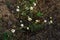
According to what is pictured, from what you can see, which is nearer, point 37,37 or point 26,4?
point 37,37

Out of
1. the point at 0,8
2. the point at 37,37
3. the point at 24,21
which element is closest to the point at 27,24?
the point at 24,21

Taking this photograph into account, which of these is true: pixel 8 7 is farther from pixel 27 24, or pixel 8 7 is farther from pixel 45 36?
pixel 45 36

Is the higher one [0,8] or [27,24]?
[0,8]

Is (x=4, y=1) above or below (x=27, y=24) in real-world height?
above

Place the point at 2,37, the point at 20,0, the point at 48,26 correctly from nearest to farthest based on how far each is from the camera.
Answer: the point at 2,37, the point at 48,26, the point at 20,0

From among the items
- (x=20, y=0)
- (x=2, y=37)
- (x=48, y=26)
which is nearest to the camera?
(x=2, y=37)

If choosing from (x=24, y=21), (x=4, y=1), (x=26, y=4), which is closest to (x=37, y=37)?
(x=24, y=21)

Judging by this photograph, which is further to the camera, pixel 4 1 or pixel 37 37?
pixel 4 1

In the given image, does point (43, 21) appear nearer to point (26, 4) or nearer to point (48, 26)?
point (48, 26)
